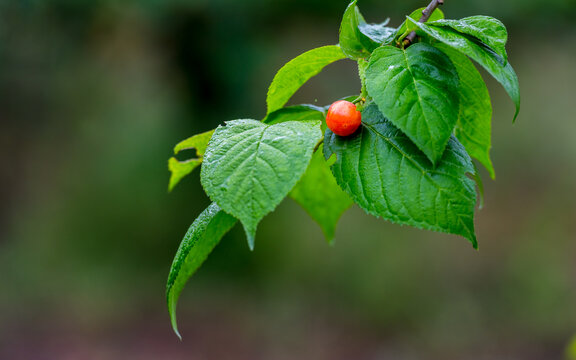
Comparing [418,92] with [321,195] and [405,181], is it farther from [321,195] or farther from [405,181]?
[321,195]

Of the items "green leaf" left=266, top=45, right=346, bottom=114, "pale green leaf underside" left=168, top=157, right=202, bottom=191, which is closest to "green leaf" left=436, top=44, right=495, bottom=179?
"green leaf" left=266, top=45, right=346, bottom=114

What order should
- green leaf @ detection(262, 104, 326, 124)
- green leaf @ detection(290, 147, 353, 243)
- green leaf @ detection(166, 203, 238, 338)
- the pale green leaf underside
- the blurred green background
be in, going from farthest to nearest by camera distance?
the blurred green background
green leaf @ detection(290, 147, 353, 243)
the pale green leaf underside
green leaf @ detection(262, 104, 326, 124)
green leaf @ detection(166, 203, 238, 338)

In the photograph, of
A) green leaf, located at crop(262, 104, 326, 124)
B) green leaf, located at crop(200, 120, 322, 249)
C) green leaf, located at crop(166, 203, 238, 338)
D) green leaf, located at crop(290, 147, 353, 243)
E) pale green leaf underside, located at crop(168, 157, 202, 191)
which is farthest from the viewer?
green leaf, located at crop(290, 147, 353, 243)

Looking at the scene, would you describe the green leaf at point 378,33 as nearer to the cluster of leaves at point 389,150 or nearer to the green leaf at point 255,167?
the cluster of leaves at point 389,150

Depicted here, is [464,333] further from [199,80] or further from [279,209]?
[199,80]

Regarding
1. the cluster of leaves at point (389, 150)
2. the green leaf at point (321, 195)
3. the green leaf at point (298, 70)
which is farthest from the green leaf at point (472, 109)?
the green leaf at point (321, 195)

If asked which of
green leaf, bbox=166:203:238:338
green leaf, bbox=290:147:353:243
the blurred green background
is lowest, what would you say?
the blurred green background

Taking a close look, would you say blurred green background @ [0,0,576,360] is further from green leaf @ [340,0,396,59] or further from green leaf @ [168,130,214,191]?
green leaf @ [340,0,396,59]
